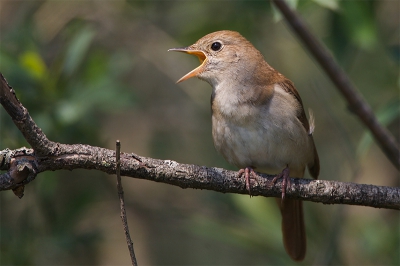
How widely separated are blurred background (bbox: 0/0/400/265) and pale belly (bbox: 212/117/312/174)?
53 centimetres

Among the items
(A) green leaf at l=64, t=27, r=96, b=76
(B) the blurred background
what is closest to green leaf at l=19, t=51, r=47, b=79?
(B) the blurred background

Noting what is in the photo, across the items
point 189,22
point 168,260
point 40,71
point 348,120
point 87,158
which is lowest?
point 87,158

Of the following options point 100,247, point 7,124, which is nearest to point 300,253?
point 100,247

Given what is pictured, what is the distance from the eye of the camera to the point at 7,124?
4.44 m

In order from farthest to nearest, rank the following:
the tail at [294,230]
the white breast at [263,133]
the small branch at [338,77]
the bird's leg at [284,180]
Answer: the tail at [294,230], the white breast at [263,133], the bird's leg at [284,180], the small branch at [338,77]

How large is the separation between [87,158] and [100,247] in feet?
9.88

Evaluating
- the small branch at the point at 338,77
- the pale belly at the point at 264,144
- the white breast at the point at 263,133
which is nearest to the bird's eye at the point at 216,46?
the white breast at the point at 263,133

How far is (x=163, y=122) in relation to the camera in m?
6.51

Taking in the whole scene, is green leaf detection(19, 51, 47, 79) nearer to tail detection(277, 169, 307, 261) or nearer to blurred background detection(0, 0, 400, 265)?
blurred background detection(0, 0, 400, 265)

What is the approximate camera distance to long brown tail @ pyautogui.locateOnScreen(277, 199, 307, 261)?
15.0ft

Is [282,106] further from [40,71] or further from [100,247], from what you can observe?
[100,247]

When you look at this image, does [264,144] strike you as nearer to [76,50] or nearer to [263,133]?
[263,133]

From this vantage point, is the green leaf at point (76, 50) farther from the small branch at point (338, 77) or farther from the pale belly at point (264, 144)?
the small branch at point (338, 77)

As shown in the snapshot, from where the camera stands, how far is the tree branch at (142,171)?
8.55 feet
